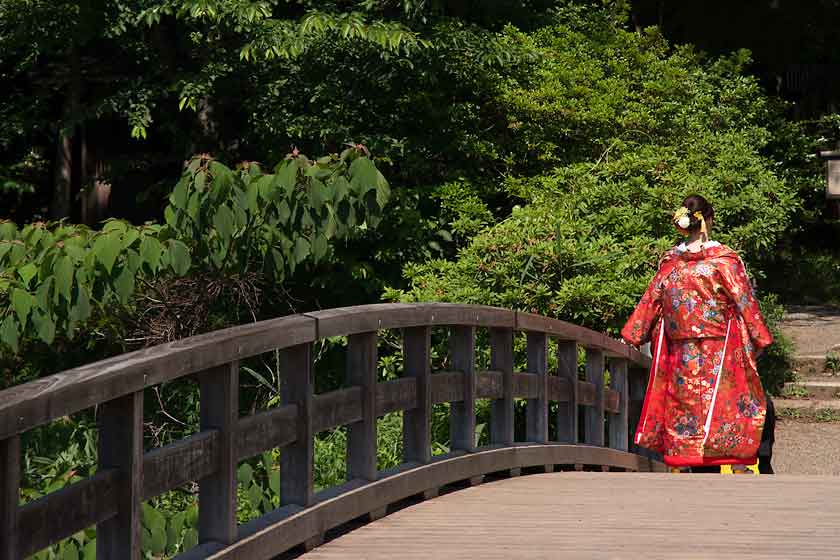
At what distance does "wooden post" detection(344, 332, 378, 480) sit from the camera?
5578mm

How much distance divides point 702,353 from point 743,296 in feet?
1.78

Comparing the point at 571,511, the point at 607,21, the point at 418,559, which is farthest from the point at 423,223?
the point at 418,559

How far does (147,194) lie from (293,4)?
254 centimetres

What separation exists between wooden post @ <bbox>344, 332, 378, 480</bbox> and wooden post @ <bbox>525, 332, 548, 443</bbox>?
2370mm

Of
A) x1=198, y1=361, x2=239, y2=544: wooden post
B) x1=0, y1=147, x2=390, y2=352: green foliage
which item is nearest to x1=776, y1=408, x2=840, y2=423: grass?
x1=0, y1=147, x2=390, y2=352: green foliage

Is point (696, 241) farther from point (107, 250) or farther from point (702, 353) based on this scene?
point (107, 250)

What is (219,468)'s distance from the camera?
169 inches

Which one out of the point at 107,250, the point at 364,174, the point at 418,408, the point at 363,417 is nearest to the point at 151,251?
the point at 107,250

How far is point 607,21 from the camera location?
533 inches

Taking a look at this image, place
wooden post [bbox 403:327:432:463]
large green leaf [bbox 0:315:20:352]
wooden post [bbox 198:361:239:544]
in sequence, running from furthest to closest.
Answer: large green leaf [bbox 0:315:20:352] < wooden post [bbox 403:327:432:463] < wooden post [bbox 198:361:239:544]

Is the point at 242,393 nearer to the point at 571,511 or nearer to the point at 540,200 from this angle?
the point at 540,200

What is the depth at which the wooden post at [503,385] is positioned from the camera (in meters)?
7.33

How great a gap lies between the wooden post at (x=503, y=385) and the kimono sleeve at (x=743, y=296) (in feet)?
6.67

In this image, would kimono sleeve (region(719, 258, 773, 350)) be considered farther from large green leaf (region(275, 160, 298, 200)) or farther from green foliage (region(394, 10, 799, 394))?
large green leaf (region(275, 160, 298, 200))
